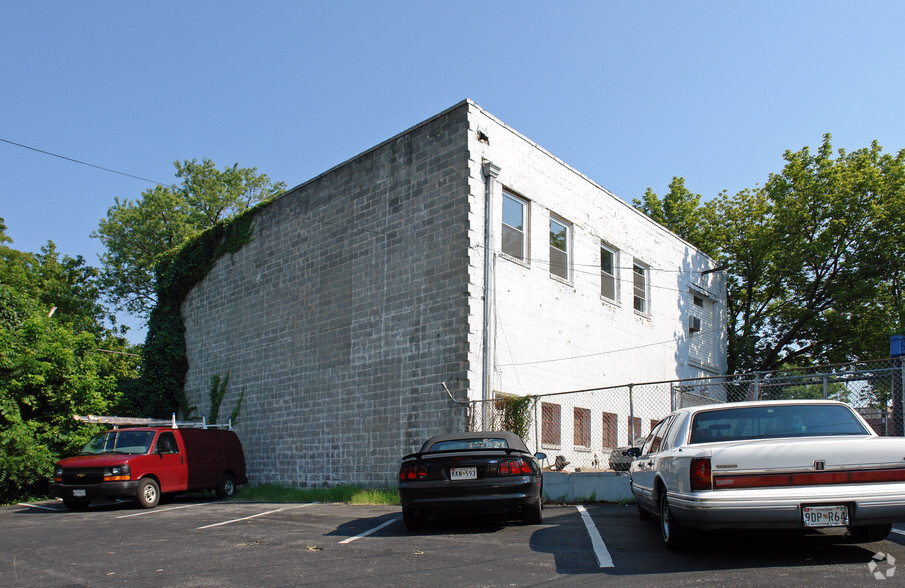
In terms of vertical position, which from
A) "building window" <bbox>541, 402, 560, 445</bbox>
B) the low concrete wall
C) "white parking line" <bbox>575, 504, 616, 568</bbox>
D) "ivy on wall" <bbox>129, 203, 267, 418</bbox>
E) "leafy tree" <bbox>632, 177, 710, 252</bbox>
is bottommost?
"white parking line" <bbox>575, 504, 616, 568</bbox>

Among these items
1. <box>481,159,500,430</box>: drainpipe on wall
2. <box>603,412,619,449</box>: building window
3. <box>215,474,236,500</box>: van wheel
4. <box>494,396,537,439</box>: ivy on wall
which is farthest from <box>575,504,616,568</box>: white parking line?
<box>215,474,236,500</box>: van wheel

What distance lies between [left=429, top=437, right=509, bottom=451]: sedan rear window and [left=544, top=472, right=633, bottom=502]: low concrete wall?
3.15 meters

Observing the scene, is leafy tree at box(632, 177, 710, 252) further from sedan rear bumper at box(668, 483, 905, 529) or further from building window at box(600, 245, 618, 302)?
sedan rear bumper at box(668, 483, 905, 529)

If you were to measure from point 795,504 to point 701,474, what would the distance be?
2.49 feet

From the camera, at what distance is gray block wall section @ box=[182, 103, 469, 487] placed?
16.2 m

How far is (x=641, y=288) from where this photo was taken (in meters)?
22.7

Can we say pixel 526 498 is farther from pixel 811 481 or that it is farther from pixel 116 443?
pixel 116 443

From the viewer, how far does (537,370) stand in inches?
676

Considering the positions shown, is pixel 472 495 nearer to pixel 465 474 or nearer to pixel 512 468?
pixel 465 474

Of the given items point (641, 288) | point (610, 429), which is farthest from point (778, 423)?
point (641, 288)

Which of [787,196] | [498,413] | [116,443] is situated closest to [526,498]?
[498,413]

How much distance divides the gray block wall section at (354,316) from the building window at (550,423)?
2.55 metres

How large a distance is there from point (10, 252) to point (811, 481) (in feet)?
143

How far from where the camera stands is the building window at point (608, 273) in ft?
Answer: 67.9
